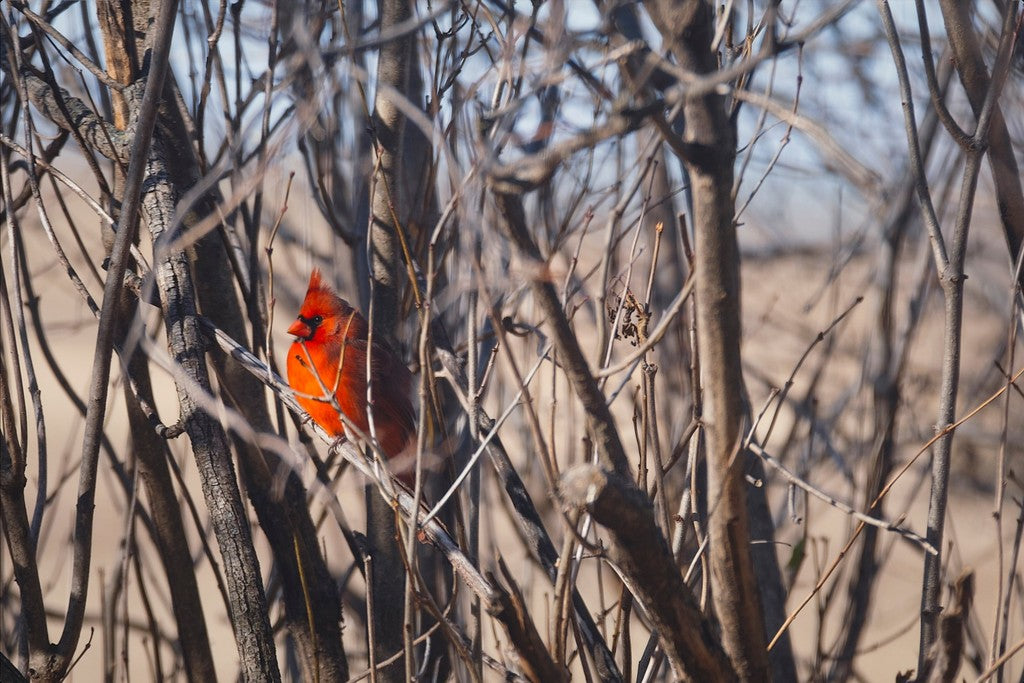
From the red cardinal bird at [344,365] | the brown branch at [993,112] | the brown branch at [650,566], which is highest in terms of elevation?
the red cardinal bird at [344,365]

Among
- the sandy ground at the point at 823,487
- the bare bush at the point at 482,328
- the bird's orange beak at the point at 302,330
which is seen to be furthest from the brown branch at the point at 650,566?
the bird's orange beak at the point at 302,330

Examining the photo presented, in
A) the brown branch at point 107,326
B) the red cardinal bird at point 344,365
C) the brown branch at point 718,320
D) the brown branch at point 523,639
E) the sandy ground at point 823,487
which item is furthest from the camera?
the sandy ground at point 823,487

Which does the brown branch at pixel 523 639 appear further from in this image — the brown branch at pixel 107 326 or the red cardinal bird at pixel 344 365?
the red cardinal bird at pixel 344 365

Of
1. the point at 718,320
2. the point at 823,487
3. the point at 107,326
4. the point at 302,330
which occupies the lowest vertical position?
the point at 718,320

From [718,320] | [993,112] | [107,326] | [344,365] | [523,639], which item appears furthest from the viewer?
[344,365]

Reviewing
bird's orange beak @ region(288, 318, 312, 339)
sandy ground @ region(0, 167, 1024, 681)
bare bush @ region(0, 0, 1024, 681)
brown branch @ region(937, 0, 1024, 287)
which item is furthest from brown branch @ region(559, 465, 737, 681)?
bird's orange beak @ region(288, 318, 312, 339)

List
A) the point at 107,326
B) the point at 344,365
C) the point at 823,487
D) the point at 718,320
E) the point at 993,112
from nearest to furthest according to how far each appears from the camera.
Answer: the point at 718,320, the point at 993,112, the point at 107,326, the point at 344,365, the point at 823,487

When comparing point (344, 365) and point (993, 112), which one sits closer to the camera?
point (993, 112)

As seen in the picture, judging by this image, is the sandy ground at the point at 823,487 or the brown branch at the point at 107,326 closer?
the brown branch at the point at 107,326

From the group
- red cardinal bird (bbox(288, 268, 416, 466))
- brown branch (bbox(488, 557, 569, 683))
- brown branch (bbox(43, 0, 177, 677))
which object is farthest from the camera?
red cardinal bird (bbox(288, 268, 416, 466))

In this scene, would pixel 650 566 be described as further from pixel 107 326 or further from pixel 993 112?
pixel 107 326

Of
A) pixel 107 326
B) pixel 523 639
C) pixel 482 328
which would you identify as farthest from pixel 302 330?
pixel 523 639

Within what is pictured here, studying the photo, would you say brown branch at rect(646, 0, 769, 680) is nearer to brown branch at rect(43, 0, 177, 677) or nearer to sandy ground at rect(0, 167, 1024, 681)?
brown branch at rect(43, 0, 177, 677)

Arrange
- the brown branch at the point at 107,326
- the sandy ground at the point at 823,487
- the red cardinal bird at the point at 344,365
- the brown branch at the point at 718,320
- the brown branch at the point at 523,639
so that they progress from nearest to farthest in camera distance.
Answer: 1. the brown branch at the point at 718,320
2. the brown branch at the point at 523,639
3. the brown branch at the point at 107,326
4. the red cardinal bird at the point at 344,365
5. the sandy ground at the point at 823,487
